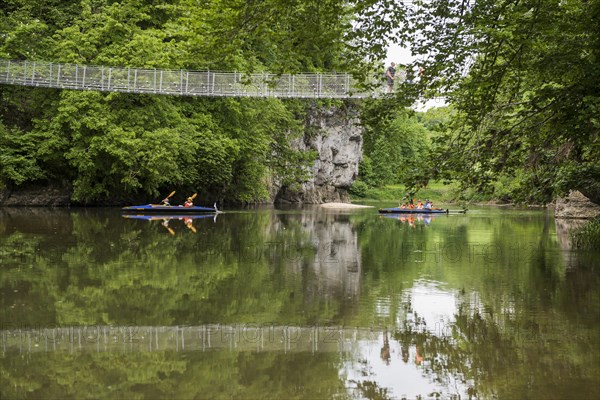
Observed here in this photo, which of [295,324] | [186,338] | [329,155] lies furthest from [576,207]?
[329,155]

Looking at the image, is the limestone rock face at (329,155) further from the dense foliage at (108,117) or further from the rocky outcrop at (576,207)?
the rocky outcrop at (576,207)

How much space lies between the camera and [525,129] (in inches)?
429

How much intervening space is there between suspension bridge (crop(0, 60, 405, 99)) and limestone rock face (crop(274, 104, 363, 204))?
15436 mm

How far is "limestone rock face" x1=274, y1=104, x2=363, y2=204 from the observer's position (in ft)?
159

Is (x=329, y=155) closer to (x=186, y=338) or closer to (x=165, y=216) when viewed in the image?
(x=165, y=216)

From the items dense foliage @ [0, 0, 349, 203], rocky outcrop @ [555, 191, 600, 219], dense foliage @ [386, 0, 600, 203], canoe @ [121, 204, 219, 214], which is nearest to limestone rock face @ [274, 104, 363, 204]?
dense foliage @ [0, 0, 349, 203]

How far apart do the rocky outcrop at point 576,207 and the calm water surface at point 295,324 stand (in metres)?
15.3

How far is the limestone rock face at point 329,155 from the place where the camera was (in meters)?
48.6

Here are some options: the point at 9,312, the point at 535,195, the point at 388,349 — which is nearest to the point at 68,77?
the point at 535,195

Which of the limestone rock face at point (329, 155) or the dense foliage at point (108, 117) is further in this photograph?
the limestone rock face at point (329, 155)

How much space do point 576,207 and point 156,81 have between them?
17.2 m

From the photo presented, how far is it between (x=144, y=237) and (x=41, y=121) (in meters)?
16.6

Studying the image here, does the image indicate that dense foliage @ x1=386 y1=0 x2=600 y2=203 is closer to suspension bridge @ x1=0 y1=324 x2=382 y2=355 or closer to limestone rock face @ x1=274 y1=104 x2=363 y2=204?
suspension bridge @ x1=0 y1=324 x2=382 y2=355

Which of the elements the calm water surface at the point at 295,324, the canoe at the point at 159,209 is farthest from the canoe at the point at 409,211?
the calm water surface at the point at 295,324
